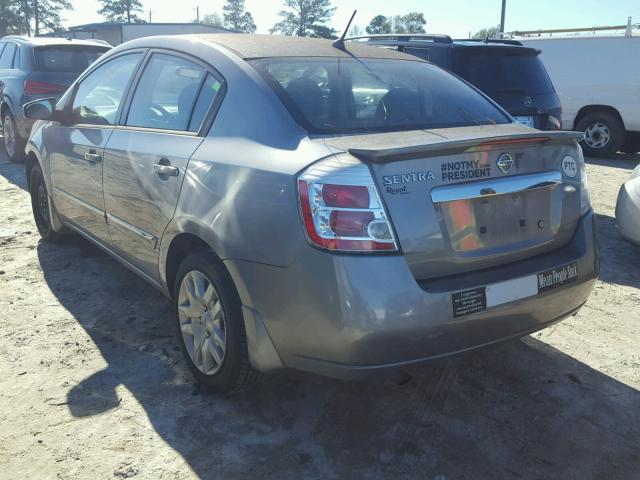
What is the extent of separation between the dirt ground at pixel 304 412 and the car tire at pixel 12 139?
18.3 ft

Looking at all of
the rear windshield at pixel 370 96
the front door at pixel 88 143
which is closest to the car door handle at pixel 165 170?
the rear windshield at pixel 370 96

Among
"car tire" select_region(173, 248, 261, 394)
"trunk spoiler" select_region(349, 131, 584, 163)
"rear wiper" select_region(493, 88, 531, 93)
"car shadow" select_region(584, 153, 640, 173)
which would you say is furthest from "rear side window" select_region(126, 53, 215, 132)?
"car shadow" select_region(584, 153, 640, 173)

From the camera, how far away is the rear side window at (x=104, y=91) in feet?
12.4

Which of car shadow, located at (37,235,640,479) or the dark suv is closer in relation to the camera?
car shadow, located at (37,235,640,479)

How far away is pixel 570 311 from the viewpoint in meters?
2.87

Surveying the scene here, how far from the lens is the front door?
3795 millimetres

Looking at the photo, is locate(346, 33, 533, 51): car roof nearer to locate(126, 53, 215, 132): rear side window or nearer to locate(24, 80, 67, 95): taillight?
locate(126, 53, 215, 132): rear side window

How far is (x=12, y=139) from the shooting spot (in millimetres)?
9008

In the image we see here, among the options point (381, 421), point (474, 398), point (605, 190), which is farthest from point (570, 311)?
point (605, 190)

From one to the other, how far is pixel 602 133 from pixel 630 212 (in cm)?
668

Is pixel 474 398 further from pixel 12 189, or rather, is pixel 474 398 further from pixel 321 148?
pixel 12 189

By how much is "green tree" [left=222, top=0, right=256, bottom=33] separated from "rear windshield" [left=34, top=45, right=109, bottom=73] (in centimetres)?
8399

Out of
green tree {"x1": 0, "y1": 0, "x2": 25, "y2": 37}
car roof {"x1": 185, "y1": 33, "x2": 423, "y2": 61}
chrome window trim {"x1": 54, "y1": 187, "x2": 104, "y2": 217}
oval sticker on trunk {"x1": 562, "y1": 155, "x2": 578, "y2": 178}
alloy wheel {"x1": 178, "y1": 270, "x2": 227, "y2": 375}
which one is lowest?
alloy wheel {"x1": 178, "y1": 270, "x2": 227, "y2": 375}

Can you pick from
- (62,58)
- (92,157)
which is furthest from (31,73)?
(92,157)
